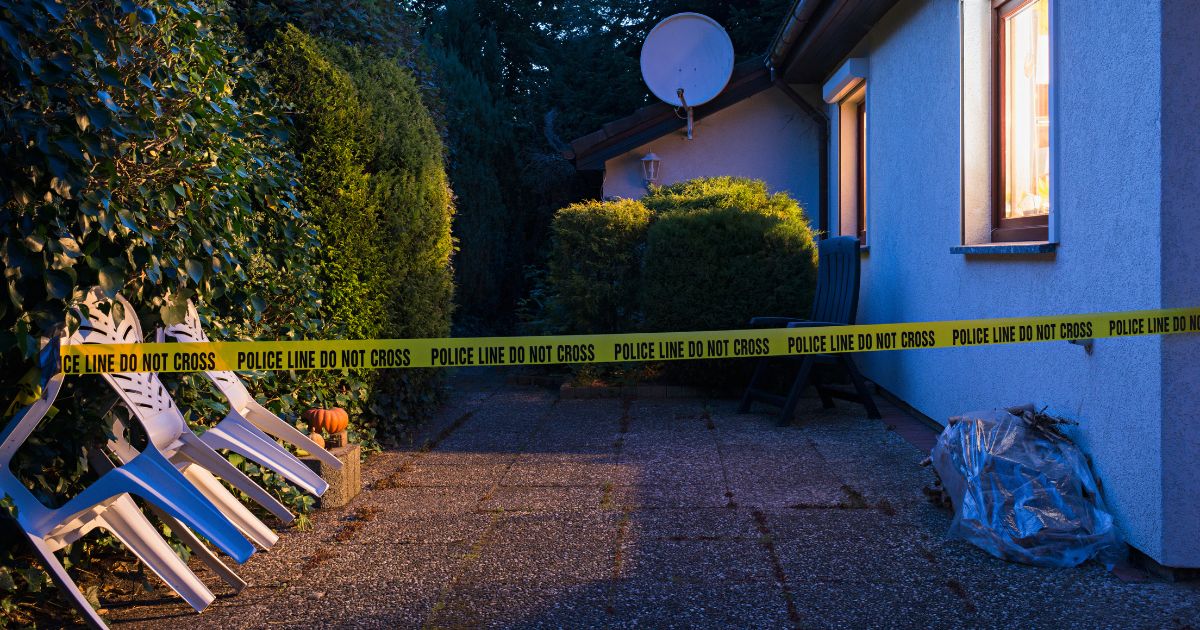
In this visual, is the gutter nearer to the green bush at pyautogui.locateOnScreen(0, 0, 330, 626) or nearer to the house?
the house

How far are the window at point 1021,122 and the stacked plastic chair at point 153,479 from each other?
140 inches

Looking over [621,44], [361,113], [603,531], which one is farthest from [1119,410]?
[621,44]

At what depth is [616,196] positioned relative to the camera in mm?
11289

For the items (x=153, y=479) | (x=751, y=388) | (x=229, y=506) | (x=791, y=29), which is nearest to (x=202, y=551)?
(x=229, y=506)

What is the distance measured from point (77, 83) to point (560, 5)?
1979 cm

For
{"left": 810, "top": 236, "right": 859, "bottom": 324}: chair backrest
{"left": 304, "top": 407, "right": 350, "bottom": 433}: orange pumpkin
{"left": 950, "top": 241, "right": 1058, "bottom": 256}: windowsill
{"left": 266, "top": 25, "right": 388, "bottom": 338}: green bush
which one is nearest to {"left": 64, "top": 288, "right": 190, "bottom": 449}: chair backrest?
{"left": 304, "top": 407, "right": 350, "bottom": 433}: orange pumpkin

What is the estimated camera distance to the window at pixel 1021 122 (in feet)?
16.4

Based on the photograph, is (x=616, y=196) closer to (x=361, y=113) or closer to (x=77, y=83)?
(x=361, y=113)

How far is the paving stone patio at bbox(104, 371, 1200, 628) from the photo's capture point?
11.1 ft

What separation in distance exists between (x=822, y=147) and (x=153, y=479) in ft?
30.0

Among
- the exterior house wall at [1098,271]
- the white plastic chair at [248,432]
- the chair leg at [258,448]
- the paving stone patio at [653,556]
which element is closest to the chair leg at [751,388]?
the paving stone patio at [653,556]

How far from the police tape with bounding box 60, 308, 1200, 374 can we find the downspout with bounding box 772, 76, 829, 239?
24.1ft

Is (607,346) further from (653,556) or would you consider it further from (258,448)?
(258,448)

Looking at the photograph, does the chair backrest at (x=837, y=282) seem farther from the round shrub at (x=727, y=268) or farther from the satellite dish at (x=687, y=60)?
the satellite dish at (x=687, y=60)
